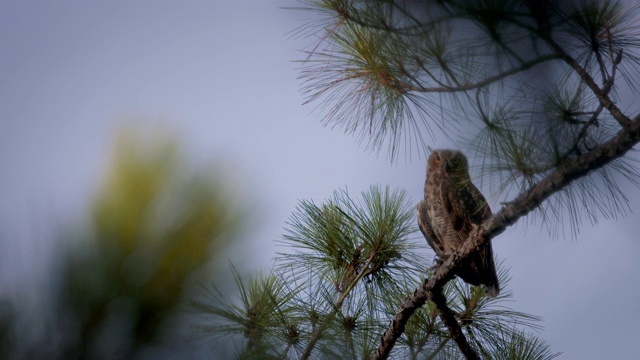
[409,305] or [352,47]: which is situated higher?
[352,47]

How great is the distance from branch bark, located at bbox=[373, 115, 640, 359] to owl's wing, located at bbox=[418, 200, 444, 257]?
2.30 ft

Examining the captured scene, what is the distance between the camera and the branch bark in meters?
1.18

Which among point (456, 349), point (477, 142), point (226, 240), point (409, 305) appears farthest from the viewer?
point (456, 349)

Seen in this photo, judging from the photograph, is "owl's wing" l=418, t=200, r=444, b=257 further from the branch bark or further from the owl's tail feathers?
the branch bark

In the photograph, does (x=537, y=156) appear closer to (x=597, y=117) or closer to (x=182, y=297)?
(x=597, y=117)

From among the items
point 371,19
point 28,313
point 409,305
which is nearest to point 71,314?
point 28,313

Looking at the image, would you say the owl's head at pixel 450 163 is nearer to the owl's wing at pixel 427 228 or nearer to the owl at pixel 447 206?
the owl at pixel 447 206

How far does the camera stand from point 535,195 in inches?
50.3

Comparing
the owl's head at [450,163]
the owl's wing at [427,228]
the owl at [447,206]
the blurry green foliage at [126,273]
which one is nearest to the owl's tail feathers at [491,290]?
the owl at [447,206]

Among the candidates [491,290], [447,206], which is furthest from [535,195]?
[447,206]

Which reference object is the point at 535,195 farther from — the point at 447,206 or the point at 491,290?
the point at 447,206

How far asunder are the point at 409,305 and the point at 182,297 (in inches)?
38.2

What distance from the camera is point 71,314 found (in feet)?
2.09

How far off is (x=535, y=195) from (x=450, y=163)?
3.30 feet
